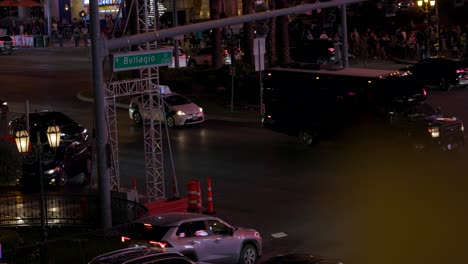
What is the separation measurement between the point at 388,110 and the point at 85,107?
Answer: 18.0 meters

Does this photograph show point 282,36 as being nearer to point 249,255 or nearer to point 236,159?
point 236,159

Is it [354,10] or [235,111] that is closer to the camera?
[235,111]

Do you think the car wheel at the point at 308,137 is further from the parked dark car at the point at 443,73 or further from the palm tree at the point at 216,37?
the palm tree at the point at 216,37

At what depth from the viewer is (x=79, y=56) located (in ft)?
227

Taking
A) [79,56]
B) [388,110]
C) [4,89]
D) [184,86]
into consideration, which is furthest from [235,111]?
[79,56]

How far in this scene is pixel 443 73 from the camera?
45.6 meters

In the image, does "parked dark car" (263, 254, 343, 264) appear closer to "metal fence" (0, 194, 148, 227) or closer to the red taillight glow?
the red taillight glow

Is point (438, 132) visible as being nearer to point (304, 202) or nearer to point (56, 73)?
point (304, 202)

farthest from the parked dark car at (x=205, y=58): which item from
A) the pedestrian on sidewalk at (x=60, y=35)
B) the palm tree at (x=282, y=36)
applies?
the pedestrian on sidewalk at (x=60, y=35)

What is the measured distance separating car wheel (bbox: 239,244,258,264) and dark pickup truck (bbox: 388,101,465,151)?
1265cm

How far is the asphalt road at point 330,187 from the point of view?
1944 cm

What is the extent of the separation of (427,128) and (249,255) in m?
13.0

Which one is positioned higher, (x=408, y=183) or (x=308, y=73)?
(x=308, y=73)

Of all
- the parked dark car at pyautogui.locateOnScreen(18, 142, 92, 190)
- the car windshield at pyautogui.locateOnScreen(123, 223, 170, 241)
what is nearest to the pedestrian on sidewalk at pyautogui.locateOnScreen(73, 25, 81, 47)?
the parked dark car at pyautogui.locateOnScreen(18, 142, 92, 190)
